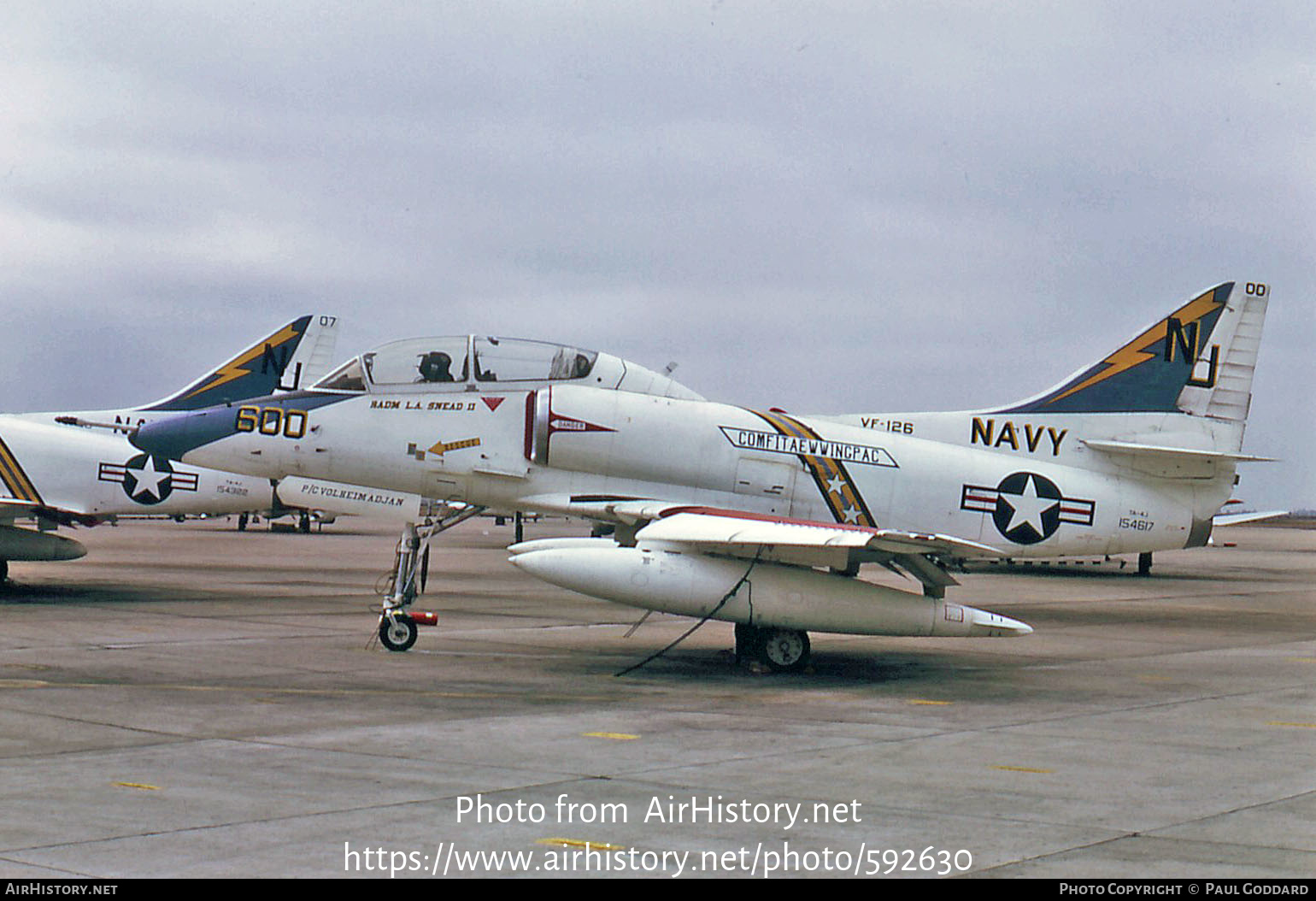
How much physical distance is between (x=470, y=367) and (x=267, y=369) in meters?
15.8

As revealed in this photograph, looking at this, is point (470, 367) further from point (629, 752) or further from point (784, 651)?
point (629, 752)

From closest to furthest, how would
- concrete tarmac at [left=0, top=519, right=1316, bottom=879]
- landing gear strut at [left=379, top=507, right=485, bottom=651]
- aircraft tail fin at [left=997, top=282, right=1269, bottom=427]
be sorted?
concrete tarmac at [left=0, top=519, right=1316, bottom=879], landing gear strut at [left=379, top=507, right=485, bottom=651], aircraft tail fin at [left=997, top=282, right=1269, bottom=427]

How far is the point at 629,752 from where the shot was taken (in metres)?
9.16

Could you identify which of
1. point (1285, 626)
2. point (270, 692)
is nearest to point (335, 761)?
point (270, 692)

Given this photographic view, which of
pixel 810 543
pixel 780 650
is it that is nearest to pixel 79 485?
pixel 780 650

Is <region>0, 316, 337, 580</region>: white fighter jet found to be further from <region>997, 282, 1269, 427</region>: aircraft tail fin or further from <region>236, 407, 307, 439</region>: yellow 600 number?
<region>997, 282, 1269, 427</region>: aircraft tail fin

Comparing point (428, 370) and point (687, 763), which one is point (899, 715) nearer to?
point (687, 763)

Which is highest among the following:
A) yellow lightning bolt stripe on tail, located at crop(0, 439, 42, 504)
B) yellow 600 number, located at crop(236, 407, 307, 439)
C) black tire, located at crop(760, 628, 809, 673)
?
yellow 600 number, located at crop(236, 407, 307, 439)

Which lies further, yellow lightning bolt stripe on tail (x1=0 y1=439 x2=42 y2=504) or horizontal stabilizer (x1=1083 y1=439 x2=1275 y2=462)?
yellow lightning bolt stripe on tail (x1=0 y1=439 x2=42 y2=504)

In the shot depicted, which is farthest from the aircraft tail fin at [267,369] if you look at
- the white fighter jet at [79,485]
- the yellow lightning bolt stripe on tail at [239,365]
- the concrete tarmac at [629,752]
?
the concrete tarmac at [629,752]

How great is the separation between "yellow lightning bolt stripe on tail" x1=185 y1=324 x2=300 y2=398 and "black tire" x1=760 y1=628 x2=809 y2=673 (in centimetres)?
1873

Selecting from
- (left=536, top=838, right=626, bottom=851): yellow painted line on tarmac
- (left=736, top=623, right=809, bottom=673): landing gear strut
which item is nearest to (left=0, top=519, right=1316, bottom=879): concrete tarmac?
(left=536, top=838, right=626, bottom=851): yellow painted line on tarmac

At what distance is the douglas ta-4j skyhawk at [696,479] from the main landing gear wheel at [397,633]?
0.06 ft

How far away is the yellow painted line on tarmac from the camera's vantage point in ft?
21.2
